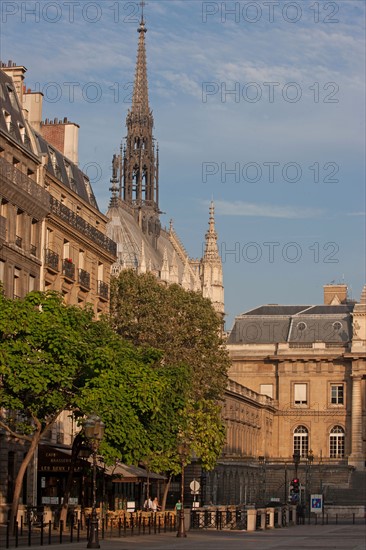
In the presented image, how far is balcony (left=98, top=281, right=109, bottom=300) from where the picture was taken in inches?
2820

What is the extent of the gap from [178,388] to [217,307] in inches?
4153

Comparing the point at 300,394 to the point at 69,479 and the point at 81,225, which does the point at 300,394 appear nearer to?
the point at 81,225

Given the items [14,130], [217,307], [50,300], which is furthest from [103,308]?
[217,307]

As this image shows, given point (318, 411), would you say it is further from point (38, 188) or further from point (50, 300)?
point (50, 300)

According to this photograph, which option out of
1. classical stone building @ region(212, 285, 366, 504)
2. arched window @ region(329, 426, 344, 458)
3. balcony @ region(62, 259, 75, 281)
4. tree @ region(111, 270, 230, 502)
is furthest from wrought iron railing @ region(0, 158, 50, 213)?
arched window @ region(329, 426, 344, 458)

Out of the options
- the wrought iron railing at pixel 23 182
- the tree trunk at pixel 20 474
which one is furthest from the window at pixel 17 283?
the tree trunk at pixel 20 474

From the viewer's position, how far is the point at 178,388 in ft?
190

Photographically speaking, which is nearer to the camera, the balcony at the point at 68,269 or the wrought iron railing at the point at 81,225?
the wrought iron railing at the point at 81,225

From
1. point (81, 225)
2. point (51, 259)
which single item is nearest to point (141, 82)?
point (81, 225)

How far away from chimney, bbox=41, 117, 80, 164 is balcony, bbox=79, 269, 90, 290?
347 inches

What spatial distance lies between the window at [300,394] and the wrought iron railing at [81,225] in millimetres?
78741

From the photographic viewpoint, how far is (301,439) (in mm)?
149875

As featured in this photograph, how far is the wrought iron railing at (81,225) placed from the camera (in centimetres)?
6359

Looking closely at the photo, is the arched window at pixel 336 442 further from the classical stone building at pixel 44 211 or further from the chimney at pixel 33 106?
the chimney at pixel 33 106
